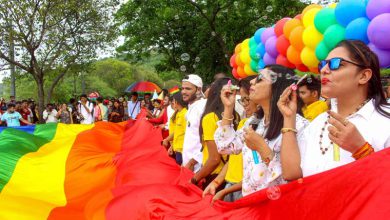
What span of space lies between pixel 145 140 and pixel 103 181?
1.63 meters

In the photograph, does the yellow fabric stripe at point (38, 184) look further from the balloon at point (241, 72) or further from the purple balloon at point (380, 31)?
the purple balloon at point (380, 31)

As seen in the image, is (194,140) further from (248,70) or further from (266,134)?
(248,70)

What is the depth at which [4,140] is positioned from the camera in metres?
6.16

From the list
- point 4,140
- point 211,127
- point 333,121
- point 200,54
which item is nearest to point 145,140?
point 4,140

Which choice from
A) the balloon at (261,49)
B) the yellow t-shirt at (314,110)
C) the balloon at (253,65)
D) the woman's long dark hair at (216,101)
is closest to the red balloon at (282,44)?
the balloon at (261,49)

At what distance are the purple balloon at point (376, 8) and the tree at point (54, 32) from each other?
10.7m

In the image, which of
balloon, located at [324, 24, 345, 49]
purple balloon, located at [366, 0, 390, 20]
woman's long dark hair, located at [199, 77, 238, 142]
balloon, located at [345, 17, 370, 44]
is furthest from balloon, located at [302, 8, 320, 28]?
woman's long dark hair, located at [199, 77, 238, 142]

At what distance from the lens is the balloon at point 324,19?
5.38 metres

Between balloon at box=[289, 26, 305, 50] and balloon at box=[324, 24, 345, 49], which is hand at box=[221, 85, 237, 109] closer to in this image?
balloon at box=[324, 24, 345, 49]

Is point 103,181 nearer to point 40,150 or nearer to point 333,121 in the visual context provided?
point 40,150

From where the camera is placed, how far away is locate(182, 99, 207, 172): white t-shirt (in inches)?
160

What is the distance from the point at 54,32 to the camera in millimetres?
14102

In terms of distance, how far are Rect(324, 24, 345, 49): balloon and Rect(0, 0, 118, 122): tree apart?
33.3 feet

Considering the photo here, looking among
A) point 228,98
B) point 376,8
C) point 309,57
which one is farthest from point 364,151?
point 309,57
